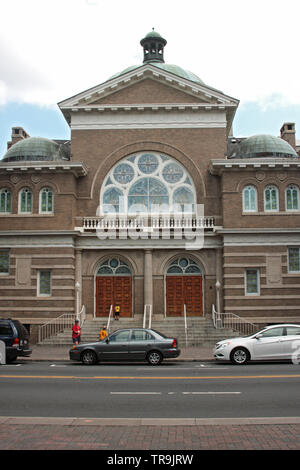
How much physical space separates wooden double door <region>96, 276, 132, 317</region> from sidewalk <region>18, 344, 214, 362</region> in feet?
12.1

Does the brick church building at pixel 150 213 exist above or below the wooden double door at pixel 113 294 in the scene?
above

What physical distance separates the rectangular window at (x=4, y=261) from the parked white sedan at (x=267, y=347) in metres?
14.8

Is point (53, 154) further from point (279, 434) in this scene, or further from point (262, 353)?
point (279, 434)

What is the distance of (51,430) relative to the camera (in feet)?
27.9

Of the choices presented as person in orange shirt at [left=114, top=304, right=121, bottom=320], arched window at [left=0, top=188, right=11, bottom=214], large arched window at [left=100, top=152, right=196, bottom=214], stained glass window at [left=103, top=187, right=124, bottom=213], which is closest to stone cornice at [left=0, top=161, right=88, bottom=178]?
arched window at [left=0, top=188, right=11, bottom=214]

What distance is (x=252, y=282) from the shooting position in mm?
28594

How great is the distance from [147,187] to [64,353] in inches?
443

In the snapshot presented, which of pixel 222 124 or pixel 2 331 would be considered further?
pixel 222 124

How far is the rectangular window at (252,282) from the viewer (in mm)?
28516

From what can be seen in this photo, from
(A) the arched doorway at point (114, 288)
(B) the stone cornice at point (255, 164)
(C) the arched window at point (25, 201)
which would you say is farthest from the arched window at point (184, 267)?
(C) the arched window at point (25, 201)

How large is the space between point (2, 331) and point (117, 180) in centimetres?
1260

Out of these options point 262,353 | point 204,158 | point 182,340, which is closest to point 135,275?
point 182,340

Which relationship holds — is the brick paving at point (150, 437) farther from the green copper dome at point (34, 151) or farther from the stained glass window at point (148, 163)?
the green copper dome at point (34, 151)

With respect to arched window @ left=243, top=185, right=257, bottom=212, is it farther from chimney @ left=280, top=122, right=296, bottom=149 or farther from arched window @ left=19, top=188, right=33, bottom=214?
arched window @ left=19, top=188, right=33, bottom=214
